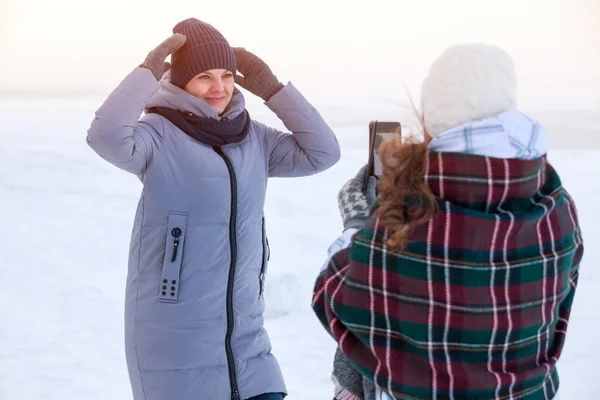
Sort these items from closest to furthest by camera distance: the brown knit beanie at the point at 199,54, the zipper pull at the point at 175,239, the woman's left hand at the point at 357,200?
the woman's left hand at the point at 357,200 < the zipper pull at the point at 175,239 < the brown knit beanie at the point at 199,54

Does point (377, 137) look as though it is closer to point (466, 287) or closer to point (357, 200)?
point (357, 200)

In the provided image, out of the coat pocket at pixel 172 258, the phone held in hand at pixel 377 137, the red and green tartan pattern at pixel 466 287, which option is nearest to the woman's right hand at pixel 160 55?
the coat pocket at pixel 172 258

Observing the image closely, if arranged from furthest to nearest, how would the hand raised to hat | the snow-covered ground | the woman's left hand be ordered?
the snow-covered ground < the hand raised to hat < the woman's left hand

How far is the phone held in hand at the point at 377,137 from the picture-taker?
136 centimetres

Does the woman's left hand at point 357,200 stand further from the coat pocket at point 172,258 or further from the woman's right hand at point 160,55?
the woman's right hand at point 160,55

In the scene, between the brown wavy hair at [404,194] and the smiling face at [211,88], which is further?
the smiling face at [211,88]

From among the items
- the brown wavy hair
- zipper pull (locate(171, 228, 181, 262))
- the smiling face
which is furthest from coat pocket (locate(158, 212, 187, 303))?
the brown wavy hair

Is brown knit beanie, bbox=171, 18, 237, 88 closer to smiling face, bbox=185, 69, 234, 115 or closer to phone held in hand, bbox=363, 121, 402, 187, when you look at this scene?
smiling face, bbox=185, 69, 234, 115

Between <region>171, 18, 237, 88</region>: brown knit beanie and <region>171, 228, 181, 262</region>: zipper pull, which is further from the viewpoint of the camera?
<region>171, 18, 237, 88</region>: brown knit beanie

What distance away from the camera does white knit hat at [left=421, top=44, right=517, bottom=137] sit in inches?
44.6

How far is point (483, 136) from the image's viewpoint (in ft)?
3.69

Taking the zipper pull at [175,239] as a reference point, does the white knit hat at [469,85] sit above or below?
above

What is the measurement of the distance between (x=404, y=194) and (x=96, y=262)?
316 cm

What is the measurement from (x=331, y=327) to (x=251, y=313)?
0.49 m
